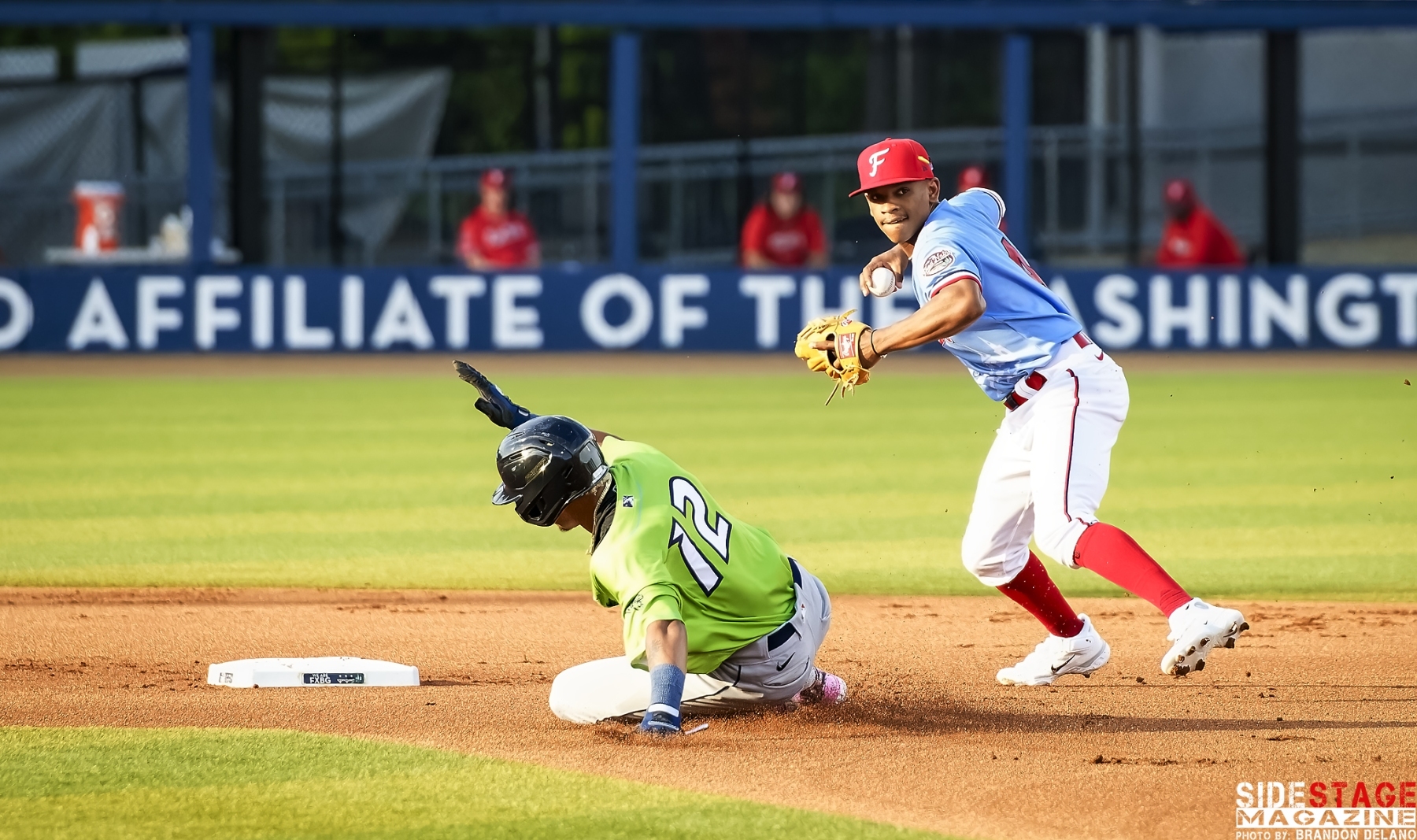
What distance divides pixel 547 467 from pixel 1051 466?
5.26ft

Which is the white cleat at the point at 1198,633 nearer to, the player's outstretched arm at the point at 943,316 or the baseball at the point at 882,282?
the player's outstretched arm at the point at 943,316

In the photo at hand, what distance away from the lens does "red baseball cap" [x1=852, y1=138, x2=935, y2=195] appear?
5.24 m

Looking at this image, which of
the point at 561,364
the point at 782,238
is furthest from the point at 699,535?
the point at 782,238

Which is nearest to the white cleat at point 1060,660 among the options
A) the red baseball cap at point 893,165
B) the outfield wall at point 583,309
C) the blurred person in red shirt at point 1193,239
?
the red baseball cap at point 893,165

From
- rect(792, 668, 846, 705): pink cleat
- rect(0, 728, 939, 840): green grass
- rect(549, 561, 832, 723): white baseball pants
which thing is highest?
rect(549, 561, 832, 723): white baseball pants

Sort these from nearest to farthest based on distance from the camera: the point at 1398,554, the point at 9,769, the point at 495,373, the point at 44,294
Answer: the point at 9,769, the point at 1398,554, the point at 495,373, the point at 44,294

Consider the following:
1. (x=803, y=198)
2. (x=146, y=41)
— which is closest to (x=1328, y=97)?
(x=803, y=198)

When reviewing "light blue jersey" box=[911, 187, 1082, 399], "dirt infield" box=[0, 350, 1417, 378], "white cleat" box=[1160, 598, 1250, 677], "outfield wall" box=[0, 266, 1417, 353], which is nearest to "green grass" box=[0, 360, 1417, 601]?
"dirt infield" box=[0, 350, 1417, 378]

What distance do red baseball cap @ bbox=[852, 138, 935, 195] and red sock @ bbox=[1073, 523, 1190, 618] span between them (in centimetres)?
120

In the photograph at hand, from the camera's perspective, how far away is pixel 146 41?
24.7 meters

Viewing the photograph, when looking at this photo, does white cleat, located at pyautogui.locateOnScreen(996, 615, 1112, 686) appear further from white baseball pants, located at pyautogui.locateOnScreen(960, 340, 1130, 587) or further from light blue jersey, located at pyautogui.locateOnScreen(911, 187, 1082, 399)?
light blue jersey, located at pyautogui.locateOnScreen(911, 187, 1082, 399)

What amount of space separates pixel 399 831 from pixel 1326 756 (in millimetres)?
2537

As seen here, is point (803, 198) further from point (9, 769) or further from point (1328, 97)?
point (9, 769)

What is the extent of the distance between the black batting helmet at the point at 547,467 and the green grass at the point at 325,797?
0.72m
